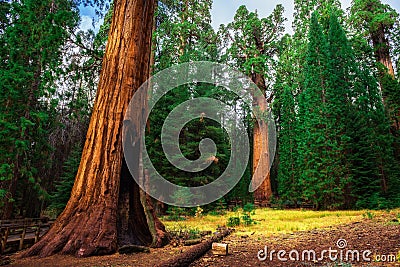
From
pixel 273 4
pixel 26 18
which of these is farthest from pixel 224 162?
pixel 273 4

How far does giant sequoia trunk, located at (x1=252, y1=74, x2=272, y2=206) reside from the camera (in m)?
17.9

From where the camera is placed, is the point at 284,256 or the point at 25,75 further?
the point at 25,75

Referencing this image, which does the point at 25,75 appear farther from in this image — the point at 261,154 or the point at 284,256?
the point at 261,154

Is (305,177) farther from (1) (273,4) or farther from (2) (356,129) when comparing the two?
(1) (273,4)

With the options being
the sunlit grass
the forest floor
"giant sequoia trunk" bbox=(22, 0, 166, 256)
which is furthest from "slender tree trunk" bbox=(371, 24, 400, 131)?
"giant sequoia trunk" bbox=(22, 0, 166, 256)

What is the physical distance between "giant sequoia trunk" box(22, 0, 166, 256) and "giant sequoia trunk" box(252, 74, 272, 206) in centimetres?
1306

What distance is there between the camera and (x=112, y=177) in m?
4.85

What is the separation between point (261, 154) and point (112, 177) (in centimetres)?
1426

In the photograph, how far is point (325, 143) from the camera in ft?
44.0

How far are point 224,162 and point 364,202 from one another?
6.74 m

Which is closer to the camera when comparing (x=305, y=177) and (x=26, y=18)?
(x=26, y=18)

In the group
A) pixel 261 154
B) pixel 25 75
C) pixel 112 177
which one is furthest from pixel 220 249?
pixel 261 154

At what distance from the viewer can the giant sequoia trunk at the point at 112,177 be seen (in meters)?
4.34

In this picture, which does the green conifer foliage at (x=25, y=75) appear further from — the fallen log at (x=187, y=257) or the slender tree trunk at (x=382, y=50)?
the slender tree trunk at (x=382, y=50)
